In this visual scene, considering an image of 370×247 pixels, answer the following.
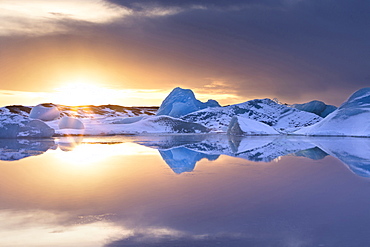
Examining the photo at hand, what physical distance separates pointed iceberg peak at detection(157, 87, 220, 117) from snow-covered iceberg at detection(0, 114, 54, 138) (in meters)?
55.0

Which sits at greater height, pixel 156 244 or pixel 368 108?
pixel 368 108

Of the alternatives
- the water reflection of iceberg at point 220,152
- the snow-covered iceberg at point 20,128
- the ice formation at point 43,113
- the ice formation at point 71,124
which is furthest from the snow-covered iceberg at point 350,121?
the ice formation at point 43,113

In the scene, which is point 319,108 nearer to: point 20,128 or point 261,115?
point 261,115

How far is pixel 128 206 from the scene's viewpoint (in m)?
4.41

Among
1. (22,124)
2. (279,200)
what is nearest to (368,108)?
(22,124)

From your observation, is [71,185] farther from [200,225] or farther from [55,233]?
[200,225]

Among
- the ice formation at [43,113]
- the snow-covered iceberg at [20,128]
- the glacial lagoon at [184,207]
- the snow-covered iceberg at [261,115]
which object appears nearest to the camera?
the glacial lagoon at [184,207]

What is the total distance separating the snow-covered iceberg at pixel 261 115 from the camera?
7894cm

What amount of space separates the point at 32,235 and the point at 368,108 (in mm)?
32246

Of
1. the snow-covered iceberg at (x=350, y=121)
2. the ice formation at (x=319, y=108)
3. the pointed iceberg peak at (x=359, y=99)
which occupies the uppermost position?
the ice formation at (x=319, y=108)

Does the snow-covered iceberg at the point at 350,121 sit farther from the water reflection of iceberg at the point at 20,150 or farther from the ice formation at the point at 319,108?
the ice formation at the point at 319,108

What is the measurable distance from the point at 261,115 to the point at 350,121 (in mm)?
58496

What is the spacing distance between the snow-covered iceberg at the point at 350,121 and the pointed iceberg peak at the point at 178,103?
160ft

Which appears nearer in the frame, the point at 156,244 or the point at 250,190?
the point at 156,244
